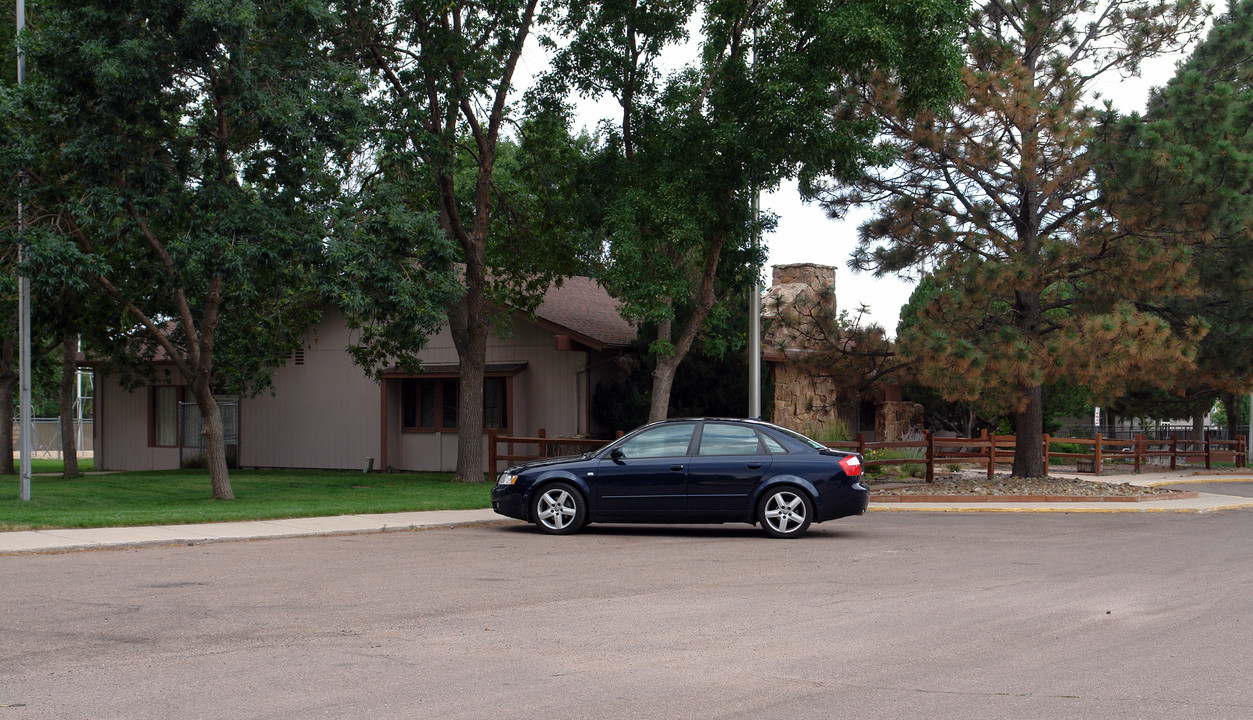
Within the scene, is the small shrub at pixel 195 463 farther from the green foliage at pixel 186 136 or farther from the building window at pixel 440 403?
the green foliage at pixel 186 136

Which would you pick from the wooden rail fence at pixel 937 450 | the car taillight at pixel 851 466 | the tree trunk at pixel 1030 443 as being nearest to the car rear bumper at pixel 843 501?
the car taillight at pixel 851 466

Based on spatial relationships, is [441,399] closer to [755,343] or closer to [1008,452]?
[755,343]

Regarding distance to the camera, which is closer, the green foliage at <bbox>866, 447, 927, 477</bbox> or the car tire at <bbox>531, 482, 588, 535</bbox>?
the car tire at <bbox>531, 482, 588, 535</bbox>

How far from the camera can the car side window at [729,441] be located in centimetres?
1428

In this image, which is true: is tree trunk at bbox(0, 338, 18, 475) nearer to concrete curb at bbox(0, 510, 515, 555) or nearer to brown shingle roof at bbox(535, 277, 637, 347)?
brown shingle roof at bbox(535, 277, 637, 347)

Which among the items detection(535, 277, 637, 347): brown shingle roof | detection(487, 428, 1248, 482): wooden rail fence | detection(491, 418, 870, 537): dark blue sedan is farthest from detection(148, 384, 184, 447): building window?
detection(491, 418, 870, 537): dark blue sedan

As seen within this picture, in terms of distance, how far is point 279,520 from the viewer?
15789 mm

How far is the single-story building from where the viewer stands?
87.5 feet

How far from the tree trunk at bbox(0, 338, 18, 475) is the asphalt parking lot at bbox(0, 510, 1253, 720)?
19.1 metres

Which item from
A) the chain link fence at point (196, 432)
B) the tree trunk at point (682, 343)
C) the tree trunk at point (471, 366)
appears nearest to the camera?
the tree trunk at point (682, 343)

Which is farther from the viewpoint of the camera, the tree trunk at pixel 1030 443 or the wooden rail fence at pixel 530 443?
the wooden rail fence at pixel 530 443

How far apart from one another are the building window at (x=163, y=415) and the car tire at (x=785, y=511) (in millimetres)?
24904

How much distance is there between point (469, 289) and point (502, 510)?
403 inches

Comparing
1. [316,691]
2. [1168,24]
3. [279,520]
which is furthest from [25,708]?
[1168,24]
